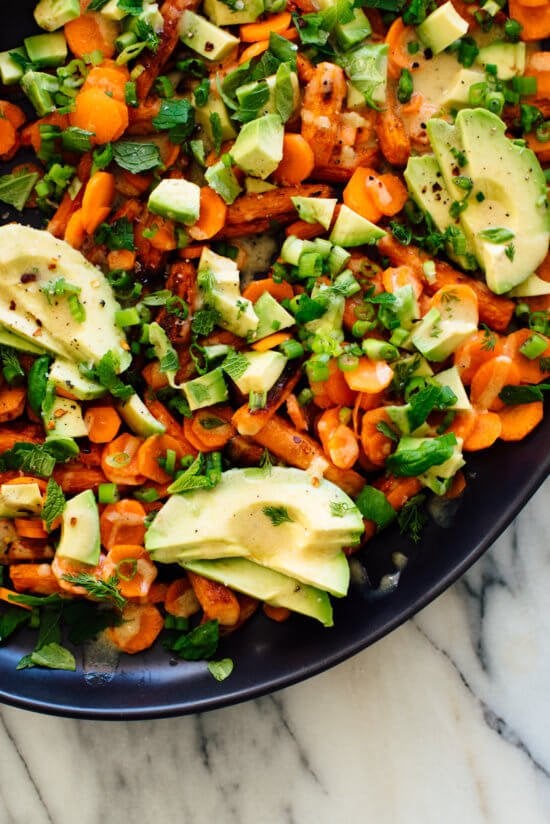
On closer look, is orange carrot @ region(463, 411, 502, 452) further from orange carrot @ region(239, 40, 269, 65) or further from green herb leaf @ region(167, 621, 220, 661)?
orange carrot @ region(239, 40, 269, 65)

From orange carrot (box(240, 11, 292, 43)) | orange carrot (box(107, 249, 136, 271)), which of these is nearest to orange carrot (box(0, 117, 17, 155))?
orange carrot (box(107, 249, 136, 271))

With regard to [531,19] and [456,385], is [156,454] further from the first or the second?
[531,19]

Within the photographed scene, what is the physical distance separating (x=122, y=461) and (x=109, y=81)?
3.09 feet

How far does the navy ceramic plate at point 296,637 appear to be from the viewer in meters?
1.94

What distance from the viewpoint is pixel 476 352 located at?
206 centimetres

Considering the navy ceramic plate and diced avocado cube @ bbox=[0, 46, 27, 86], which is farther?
diced avocado cube @ bbox=[0, 46, 27, 86]

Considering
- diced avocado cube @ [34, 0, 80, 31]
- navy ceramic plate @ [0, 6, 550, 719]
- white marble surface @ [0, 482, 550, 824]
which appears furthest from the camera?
white marble surface @ [0, 482, 550, 824]

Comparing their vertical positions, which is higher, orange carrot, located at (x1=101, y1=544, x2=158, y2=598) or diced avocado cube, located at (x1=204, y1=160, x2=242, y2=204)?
diced avocado cube, located at (x1=204, y1=160, x2=242, y2=204)

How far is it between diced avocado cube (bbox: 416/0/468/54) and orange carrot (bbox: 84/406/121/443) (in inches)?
48.1

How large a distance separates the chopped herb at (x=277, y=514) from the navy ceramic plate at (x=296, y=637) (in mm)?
271

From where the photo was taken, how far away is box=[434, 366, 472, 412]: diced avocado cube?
6.54ft

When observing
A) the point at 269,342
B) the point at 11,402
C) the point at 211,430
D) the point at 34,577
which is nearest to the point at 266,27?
the point at 269,342

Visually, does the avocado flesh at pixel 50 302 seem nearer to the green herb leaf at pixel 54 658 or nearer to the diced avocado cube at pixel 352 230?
the diced avocado cube at pixel 352 230

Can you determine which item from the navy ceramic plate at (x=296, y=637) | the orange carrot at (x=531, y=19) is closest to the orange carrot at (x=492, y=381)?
the navy ceramic plate at (x=296, y=637)
